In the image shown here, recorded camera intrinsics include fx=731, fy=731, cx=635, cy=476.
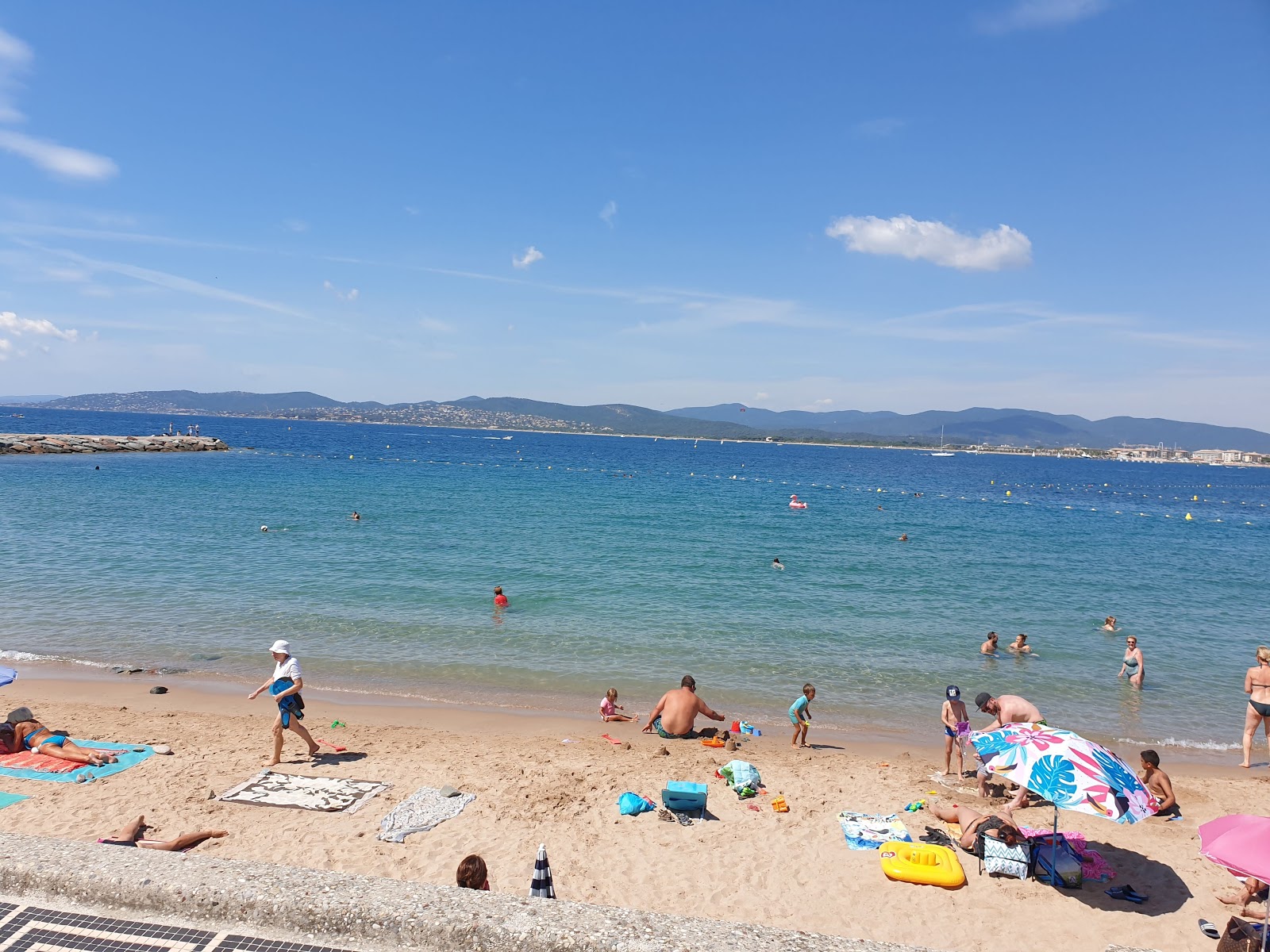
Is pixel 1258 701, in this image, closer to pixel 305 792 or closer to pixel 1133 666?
pixel 1133 666

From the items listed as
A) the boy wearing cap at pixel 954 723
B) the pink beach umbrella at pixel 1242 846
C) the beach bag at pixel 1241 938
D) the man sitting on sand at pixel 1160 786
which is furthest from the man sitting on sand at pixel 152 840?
the man sitting on sand at pixel 1160 786

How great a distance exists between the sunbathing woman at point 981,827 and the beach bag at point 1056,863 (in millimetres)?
239

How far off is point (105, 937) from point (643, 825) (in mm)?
6492

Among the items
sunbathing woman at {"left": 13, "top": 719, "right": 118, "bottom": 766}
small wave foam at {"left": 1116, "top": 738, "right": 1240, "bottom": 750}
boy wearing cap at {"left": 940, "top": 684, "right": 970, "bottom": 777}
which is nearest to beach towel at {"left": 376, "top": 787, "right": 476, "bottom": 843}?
sunbathing woman at {"left": 13, "top": 719, "right": 118, "bottom": 766}

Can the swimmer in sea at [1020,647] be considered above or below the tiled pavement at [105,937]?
below

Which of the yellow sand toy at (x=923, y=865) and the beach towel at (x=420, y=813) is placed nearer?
the yellow sand toy at (x=923, y=865)

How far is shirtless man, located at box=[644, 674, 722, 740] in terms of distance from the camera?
1269 centimetres

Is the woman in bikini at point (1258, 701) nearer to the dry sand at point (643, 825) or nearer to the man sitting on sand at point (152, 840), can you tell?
the dry sand at point (643, 825)

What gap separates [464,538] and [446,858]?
79.7ft

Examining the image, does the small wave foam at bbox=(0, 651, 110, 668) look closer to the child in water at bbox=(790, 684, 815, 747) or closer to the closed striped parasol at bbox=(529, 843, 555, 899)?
the closed striped parasol at bbox=(529, 843, 555, 899)

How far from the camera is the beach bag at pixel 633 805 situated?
954 centimetres

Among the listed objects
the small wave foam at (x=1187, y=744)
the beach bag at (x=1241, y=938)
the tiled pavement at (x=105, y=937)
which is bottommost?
the small wave foam at (x=1187, y=744)

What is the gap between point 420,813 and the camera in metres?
9.17

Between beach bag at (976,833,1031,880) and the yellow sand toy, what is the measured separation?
0.33 meters
